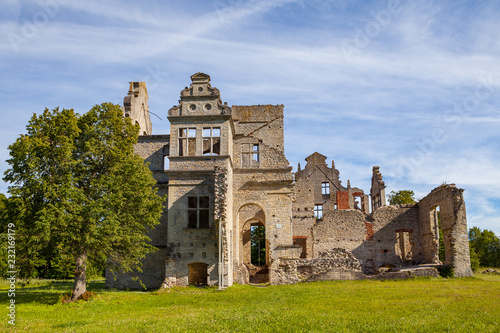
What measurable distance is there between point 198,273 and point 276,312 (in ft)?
47.2

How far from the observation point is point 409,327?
435 inches

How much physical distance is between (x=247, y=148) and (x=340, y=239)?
40.2ft

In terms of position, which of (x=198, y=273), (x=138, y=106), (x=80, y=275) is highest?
(x=138, y=106)

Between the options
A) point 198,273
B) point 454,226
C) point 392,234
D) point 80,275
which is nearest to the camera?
point 80,275

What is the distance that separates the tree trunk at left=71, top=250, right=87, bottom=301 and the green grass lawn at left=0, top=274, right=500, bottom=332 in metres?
0.75

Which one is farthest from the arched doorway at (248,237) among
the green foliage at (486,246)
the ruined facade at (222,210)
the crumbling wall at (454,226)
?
the green foliage at (486,246)

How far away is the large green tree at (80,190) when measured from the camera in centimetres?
1855

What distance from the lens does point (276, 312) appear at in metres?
14.0

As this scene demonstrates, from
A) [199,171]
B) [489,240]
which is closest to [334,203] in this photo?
[489,240]

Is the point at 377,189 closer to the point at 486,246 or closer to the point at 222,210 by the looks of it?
the point at 486,246

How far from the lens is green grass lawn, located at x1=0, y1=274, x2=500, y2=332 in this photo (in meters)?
11.5

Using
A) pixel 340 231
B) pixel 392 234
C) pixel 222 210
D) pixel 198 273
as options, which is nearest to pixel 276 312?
pixel 222 210

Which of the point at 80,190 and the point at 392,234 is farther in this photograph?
the point at 392,234

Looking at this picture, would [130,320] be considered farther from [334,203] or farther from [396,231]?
[334,203]
